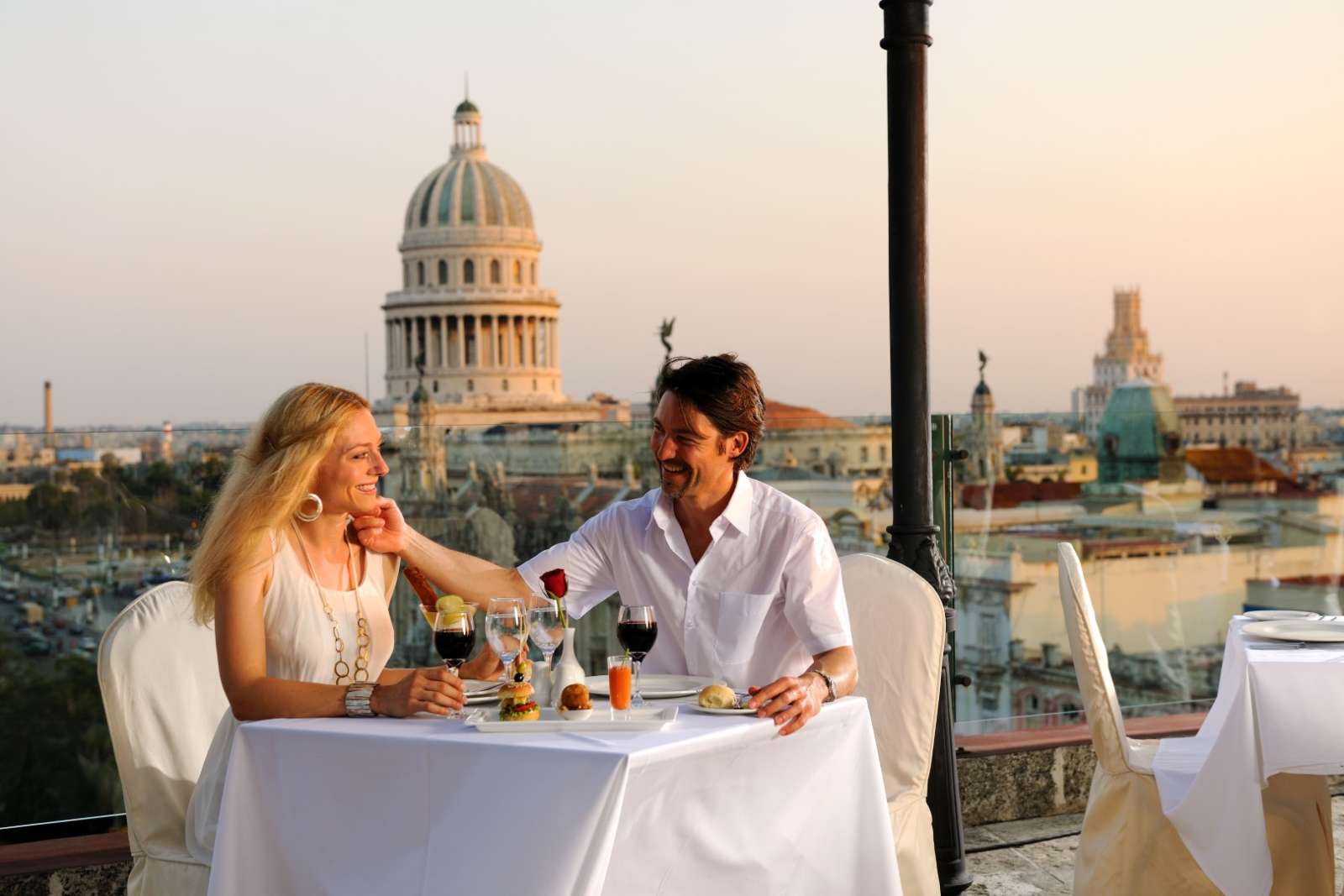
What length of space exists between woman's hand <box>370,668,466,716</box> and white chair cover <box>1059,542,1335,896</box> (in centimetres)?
133

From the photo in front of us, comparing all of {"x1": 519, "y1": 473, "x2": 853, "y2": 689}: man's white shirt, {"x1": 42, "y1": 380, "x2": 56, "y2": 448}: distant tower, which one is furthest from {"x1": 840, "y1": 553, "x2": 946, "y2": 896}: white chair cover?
{"x1": 42, "y1": 380, "x2": 56, "y2": 448}: distant tower

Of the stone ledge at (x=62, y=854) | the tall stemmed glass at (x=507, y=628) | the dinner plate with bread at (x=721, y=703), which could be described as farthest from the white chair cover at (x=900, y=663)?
the stone ledge at (x=62, y=854)

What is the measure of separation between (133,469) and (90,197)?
4345cm

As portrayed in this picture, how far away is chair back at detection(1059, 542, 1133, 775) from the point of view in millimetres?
3027

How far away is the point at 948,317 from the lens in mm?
36844

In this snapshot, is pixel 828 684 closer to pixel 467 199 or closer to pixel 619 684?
pixel 619 684

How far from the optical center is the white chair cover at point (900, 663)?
2.75 m

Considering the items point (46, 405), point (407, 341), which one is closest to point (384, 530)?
point (46, 405)

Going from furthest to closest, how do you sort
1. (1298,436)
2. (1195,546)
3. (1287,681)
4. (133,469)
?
(1298,436), (1195,546), (133,469), (1287,681)

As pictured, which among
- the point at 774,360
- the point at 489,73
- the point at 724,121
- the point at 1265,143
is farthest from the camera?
the point at 489,73

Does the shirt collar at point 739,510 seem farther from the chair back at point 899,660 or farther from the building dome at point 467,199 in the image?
the building dome at point 467,199

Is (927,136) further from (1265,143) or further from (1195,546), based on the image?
(1265,143)

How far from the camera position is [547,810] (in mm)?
1865

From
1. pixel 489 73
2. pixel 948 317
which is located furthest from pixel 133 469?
pixel 489 73
